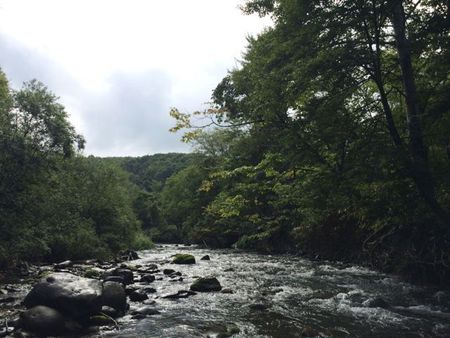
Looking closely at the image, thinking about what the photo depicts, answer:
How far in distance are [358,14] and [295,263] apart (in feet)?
55.6

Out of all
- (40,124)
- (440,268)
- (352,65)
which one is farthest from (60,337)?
(40,124)

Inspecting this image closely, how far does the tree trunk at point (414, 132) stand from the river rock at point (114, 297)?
30.1 feet

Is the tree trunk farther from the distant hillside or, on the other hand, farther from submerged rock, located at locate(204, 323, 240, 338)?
the distant hillside

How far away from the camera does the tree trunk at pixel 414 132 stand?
1072 centimetres

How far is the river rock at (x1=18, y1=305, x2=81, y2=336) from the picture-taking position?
31.8 feet

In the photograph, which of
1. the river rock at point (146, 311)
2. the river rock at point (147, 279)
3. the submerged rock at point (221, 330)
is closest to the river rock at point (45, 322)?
the river rock at point (146, 311)

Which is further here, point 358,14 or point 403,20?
point 403,20

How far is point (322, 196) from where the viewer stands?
14.0m

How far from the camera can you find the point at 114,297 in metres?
11.9

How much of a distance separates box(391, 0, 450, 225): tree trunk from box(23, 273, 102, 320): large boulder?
368 inches

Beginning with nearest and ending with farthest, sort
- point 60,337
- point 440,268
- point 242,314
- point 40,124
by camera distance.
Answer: point 60,337 < point 242,314 < point 440,268 < point 40,124

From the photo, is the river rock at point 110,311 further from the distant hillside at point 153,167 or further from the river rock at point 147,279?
the distant hillside at point 153,167

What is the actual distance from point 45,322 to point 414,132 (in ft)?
36.2

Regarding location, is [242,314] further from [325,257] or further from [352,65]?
[325,257]
